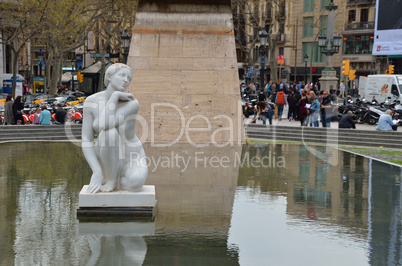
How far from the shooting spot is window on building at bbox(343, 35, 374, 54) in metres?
61.5

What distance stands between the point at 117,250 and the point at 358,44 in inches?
2350

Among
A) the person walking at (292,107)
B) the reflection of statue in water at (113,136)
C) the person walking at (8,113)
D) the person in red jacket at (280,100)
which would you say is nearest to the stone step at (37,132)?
the person walking at (8,113)

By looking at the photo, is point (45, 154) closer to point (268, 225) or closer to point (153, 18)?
point (153, 18)

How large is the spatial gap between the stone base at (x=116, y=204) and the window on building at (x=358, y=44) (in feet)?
185

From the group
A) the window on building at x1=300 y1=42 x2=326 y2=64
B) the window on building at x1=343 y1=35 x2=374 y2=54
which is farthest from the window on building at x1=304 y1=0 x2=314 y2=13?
the window on building at x1=343 y1=35 x2=374 y2=54

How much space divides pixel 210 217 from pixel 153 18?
10409mm

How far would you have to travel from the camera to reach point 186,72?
17.4 meters

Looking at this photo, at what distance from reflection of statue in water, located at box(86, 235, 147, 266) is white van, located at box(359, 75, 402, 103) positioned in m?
28.4

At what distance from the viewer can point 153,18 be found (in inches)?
692

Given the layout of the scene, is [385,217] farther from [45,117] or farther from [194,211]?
[45,117]

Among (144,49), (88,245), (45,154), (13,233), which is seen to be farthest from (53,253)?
(144,49)

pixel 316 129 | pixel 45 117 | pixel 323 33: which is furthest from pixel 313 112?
pixel 323 33

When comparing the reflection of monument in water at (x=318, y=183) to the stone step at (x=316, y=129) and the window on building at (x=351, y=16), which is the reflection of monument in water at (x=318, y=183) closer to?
the stone step at (x=316, y=129)

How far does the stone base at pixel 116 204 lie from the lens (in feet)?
26.5
